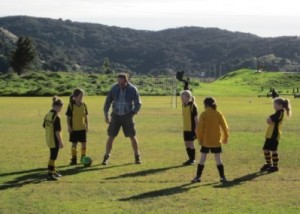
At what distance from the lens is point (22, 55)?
121 metres

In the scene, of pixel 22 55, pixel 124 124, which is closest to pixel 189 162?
pixel 124 124

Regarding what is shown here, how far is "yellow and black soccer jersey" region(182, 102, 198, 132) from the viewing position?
46.0 feet

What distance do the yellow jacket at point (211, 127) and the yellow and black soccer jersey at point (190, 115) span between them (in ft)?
8.44

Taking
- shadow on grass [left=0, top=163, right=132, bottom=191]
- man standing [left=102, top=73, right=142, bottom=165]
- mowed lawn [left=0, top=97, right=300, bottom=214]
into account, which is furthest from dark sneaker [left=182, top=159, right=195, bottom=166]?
shadow on grass [left=0, top=163, right=132, bottom=191]

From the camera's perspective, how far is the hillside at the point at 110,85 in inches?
2775

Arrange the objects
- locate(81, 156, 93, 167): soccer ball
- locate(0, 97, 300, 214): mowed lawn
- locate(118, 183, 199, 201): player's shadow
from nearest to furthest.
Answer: locate(0, 97, 300, 214): mowed lawn, locate(118, 183, 199, 201): player's shadow, locate(81, 156, 93, 167): soccer ball

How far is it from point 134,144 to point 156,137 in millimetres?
6641

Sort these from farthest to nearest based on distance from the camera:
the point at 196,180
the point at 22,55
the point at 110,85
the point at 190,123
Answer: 1. the point at 22,55
2. the point at 110,85
3. the point at 190,123
4. the point at 196,180

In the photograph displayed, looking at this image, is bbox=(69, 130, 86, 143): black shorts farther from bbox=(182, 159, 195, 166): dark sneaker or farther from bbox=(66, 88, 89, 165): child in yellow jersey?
bbox=(182, 159, 195, 166): dark sneaker

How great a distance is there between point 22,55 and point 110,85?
4989 cm

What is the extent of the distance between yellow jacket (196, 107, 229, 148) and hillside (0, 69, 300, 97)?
48.8m

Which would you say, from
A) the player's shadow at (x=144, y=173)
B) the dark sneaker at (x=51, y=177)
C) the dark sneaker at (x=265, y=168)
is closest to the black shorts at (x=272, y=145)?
the dark sneaker at (x=265, y=168)

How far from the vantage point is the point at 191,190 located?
10.8 metres

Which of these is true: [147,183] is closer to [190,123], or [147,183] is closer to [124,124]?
[124,124]
